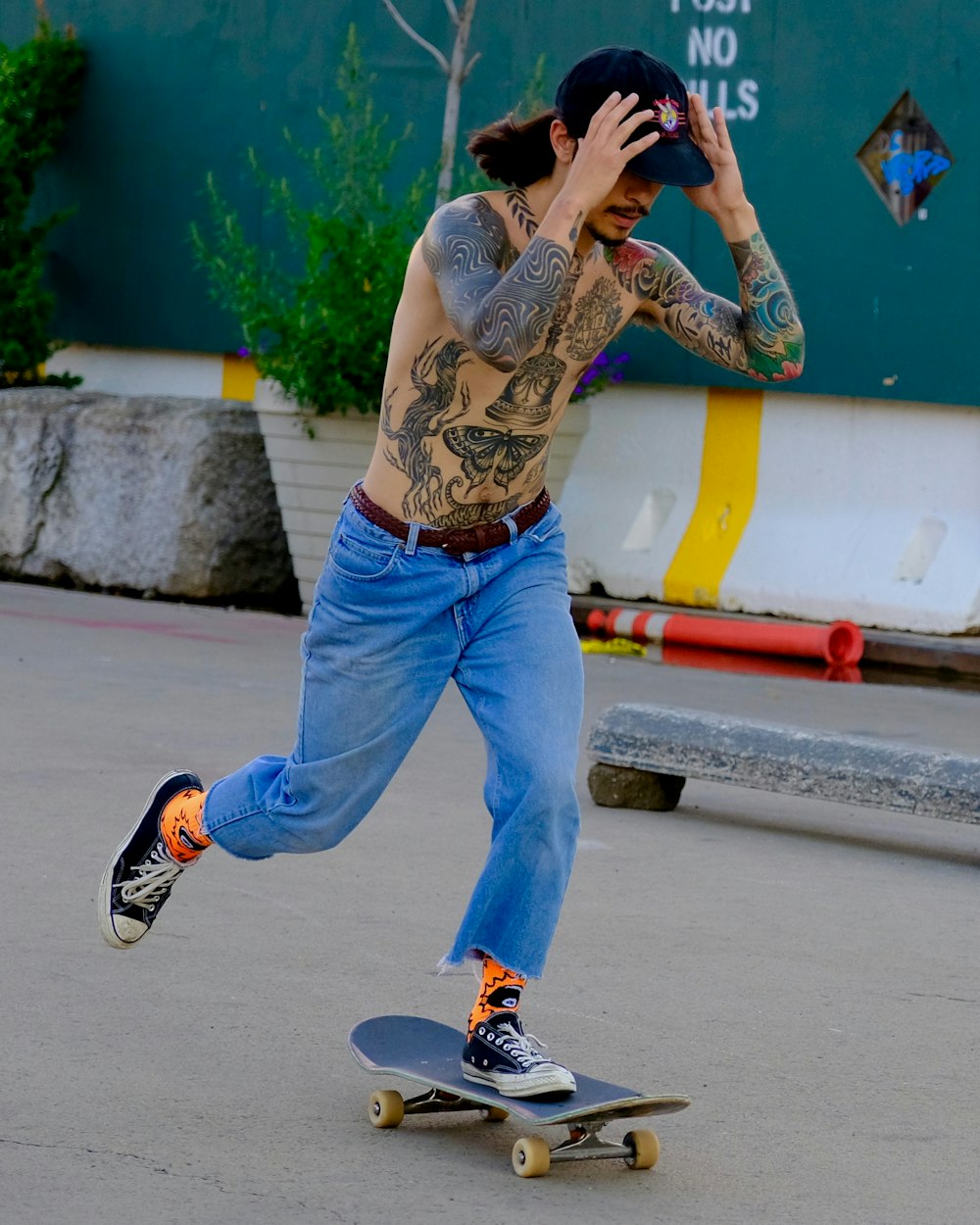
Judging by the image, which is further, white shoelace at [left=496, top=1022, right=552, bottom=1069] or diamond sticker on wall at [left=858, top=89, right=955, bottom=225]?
diamond sticker on wall at [left=858, top=89, right=955, bottom=225]

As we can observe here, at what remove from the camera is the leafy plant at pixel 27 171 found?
12719 millimetres

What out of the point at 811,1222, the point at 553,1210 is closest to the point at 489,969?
the point at 553,1210

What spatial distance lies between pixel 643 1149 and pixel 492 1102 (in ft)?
0.93

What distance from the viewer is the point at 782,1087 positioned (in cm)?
417

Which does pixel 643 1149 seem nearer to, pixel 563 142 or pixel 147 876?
pixel 147 876

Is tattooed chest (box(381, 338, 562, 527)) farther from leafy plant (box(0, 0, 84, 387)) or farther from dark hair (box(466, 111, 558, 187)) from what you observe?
leafy plant (box(0, 0, 84, 387))

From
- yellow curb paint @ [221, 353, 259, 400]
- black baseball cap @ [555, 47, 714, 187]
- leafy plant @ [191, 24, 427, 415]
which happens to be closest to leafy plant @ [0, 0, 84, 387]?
yellow curb paint @ [221, 353, 259, 400]

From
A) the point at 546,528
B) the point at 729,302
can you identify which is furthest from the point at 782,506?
the point at 546,528

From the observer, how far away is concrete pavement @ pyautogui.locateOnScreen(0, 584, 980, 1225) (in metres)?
3.57

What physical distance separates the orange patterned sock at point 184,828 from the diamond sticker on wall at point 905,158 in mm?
6552

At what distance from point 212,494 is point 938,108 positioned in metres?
4.37

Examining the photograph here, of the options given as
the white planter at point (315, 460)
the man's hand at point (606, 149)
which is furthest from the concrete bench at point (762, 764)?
the white planter at point (315, 460)

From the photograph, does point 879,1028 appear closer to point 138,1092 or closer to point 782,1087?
point 782,1087

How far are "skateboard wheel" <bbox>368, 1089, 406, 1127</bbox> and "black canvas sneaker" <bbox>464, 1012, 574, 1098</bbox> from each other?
137mm
